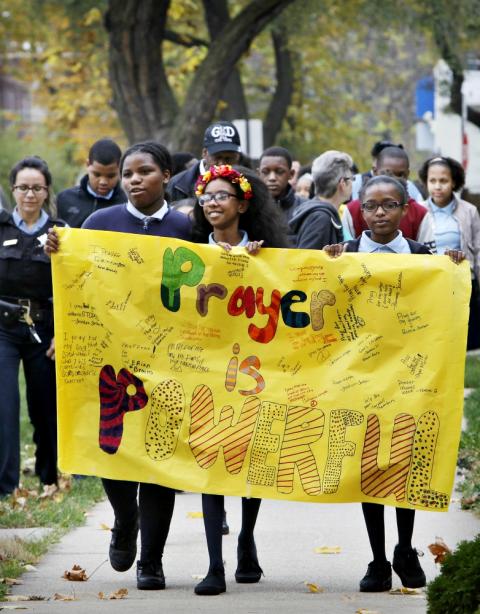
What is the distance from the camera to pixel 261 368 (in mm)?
6598

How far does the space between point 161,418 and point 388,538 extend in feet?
6.11

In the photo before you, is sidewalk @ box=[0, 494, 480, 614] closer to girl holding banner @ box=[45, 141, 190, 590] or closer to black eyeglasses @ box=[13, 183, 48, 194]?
girl holding banner @ box=[45, 141, 190, 590]

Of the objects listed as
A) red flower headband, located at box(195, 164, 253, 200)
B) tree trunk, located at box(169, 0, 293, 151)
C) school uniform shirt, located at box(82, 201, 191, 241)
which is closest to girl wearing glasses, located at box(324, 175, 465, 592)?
red flower headband, located at box(195, 164, 253, 200)

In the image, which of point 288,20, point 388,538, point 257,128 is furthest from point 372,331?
point 288,20

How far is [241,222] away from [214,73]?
14929 mm

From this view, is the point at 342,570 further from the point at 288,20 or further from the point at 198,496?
the point at 288,20

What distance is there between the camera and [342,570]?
23.3 ft

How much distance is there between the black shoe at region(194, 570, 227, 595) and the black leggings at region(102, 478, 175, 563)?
29 centimetres

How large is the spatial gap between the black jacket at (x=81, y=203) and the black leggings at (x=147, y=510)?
11.5 feet

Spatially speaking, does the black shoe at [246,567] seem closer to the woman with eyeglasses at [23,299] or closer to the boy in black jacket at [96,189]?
the woman with eyeglasses at [23,299]

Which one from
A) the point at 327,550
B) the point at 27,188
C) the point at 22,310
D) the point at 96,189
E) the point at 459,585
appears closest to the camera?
the point at 459,585

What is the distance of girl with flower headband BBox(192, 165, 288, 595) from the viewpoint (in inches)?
266

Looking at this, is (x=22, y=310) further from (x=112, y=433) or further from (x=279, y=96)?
(x=279, y=96)

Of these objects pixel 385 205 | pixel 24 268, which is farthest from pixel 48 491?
pixel 385 205
